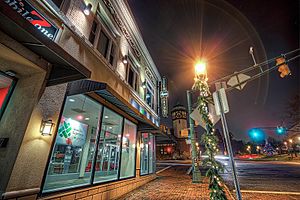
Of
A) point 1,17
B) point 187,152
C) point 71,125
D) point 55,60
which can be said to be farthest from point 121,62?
point 187,152

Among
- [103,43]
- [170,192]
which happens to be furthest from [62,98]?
[170,192]

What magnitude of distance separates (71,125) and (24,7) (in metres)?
5.09

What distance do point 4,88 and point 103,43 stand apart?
5.11 m

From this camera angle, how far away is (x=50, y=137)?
404 cm

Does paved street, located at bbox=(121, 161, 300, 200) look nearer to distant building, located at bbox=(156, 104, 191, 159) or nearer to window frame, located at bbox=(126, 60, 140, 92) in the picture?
window frame, located at bbox=(126, 60, 140, 92)

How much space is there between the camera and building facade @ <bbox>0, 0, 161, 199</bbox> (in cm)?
326

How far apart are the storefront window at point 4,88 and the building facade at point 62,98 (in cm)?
2

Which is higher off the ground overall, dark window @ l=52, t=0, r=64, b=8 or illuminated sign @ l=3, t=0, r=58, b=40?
dark window @ l=52, t=0, r=64, b=8

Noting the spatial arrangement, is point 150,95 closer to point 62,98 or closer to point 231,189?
point 231,189

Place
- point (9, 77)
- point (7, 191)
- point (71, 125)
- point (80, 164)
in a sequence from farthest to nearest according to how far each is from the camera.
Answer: point (80, 164)
point (71, 125)
point (9, 77)
point (7, 191)

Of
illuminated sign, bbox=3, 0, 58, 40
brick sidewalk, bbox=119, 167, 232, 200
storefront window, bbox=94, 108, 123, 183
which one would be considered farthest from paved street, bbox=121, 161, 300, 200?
illuminated sign, bbox=3, 0, 58, 40

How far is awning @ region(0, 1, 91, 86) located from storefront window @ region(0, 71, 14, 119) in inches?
38.5

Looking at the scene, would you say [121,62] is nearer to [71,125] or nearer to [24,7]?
[71,125]

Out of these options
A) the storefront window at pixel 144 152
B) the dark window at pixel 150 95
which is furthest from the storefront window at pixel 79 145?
the dark window at pixel 150 95
